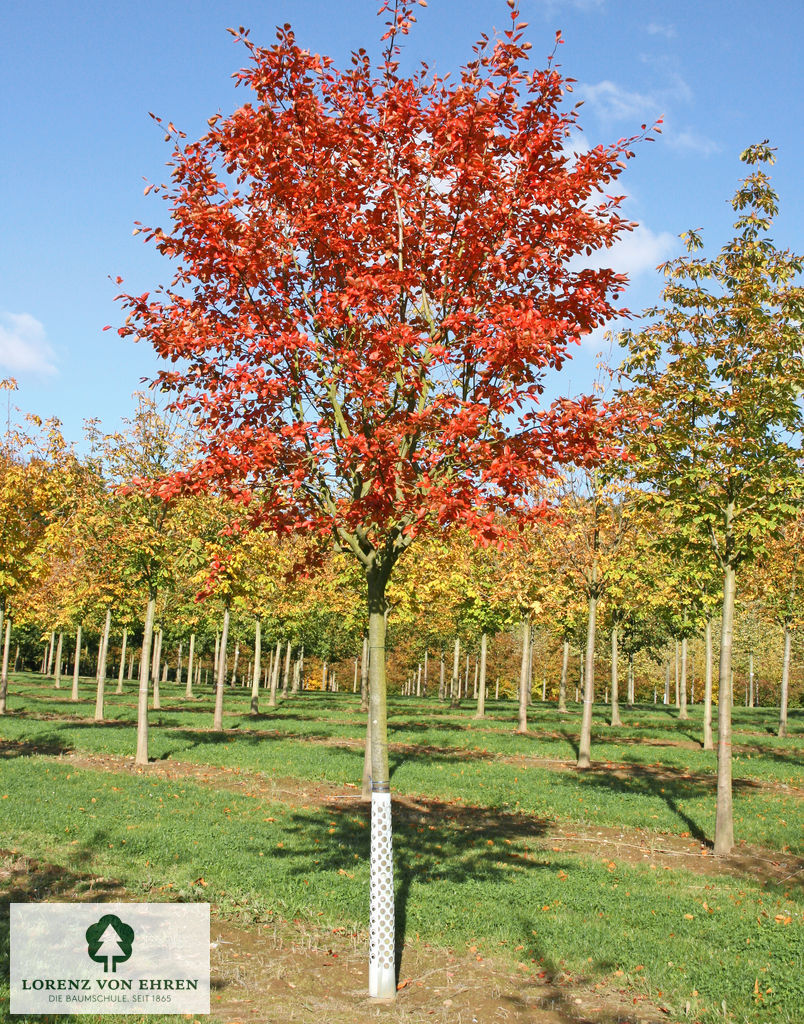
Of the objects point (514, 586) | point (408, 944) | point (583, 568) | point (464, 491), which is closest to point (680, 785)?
point (583, 568)

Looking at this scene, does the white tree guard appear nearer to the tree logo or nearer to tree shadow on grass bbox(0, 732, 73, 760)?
the tree logo

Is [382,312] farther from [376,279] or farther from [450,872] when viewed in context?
[450,872]

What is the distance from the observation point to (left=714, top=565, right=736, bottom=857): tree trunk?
11305 mm

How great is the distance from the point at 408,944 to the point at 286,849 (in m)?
3.38

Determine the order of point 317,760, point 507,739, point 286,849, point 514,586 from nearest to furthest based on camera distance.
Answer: point 286,849
point 317,760
point 514,586
point 507,739

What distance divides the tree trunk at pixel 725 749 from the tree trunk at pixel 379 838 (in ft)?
21.2

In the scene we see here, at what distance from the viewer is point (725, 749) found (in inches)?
457

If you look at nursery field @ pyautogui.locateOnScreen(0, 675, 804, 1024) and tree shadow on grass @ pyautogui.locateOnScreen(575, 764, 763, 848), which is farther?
tree shadow on grass @ pyautogui.locateOnScreen(575, 764, 763, 848)

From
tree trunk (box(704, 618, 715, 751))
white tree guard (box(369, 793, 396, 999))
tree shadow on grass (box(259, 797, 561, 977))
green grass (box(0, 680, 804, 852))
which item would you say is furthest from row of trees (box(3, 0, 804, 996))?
tree trunk (box(704, 618, 715, 751))

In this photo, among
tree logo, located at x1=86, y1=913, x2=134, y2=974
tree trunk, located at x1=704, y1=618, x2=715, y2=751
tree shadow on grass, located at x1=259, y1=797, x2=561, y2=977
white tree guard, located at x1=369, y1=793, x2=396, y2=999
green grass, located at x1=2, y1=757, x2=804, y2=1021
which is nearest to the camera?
white tree guard, located at x1=369, y1=793, x2=396, y2=999

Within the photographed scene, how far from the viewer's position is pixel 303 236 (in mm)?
7070

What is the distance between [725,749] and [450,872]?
15.8 feet

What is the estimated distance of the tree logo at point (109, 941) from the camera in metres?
6.55

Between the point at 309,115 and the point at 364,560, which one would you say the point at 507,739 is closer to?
the point at 364,560
